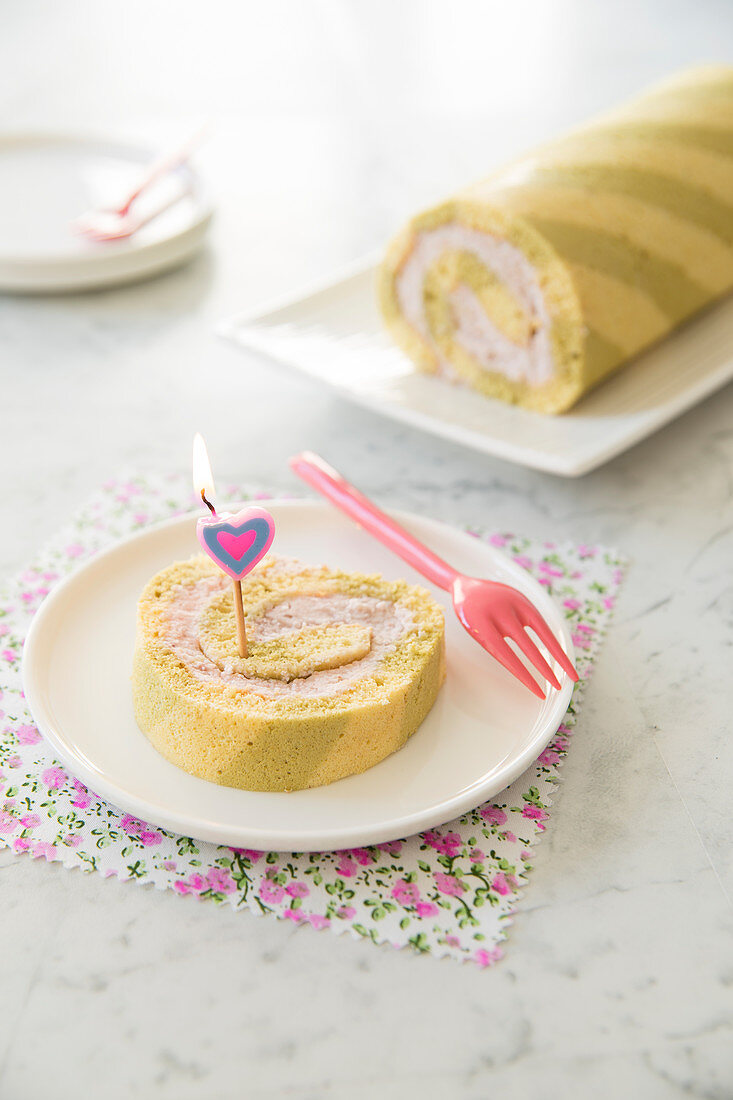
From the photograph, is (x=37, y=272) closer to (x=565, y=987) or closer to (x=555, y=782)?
(x=555, y=782)

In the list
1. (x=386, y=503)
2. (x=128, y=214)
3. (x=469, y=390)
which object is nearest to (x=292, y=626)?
(x=386, y=503)

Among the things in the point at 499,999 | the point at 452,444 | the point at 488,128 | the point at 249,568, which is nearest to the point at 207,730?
the point at 249,568

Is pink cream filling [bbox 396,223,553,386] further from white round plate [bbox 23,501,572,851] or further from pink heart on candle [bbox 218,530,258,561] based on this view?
pink heart on candle [bbox 218,530,258,561]

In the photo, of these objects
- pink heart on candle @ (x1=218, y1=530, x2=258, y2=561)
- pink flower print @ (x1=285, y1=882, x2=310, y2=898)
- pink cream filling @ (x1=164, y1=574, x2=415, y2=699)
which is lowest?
pink flower print @ (x1=285, y1=882, x2=310, y2=898)

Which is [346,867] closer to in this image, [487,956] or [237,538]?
[487,956]

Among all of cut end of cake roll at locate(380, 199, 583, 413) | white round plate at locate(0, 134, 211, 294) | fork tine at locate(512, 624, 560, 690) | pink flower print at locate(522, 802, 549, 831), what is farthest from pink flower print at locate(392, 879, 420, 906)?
white round plate at locate(0, 134, 211, 294)
